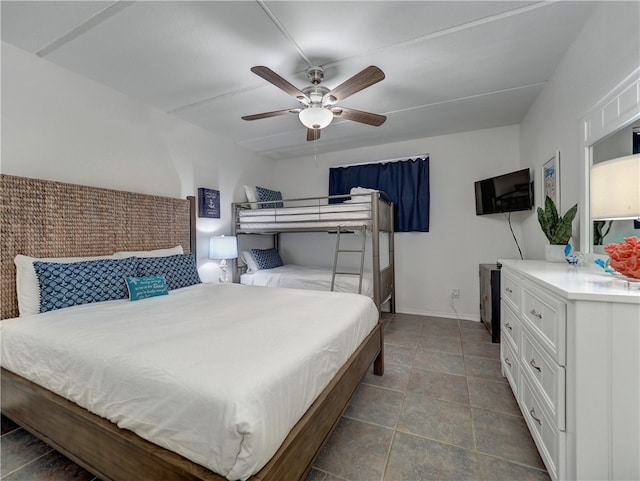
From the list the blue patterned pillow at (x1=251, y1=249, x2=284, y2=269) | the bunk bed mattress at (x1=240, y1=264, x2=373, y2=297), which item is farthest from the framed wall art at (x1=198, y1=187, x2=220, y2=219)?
the bunk bed mattress at (x1=240, y1=264, x2=373, y2=297)

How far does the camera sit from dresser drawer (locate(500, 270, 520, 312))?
175 cm

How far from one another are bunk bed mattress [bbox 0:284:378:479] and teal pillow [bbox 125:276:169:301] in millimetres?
199

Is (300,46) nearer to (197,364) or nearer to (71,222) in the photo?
(197,364)

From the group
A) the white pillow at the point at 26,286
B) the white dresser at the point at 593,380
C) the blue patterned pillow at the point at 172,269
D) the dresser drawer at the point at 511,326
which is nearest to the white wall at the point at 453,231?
the dresser drawer at the point at 511,326

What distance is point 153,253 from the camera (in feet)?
8.59

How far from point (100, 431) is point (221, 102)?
8.95 ft

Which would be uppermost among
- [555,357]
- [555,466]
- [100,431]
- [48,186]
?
[48,186]

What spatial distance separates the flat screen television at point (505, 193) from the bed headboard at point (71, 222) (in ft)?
11.9

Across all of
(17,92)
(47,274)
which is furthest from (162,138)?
(47,274)

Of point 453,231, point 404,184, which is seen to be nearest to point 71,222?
point 404,184

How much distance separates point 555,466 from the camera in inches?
45.0

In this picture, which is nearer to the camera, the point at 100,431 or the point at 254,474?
the point at 254,474

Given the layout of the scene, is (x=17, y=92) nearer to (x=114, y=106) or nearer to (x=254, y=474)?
(x=114, y=106)

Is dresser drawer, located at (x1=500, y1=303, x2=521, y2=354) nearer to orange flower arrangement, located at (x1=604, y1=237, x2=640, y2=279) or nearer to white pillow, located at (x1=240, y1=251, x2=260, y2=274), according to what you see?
orange flower arrangement, located at (x1=604, y1=237, x2=640, y2=279)
